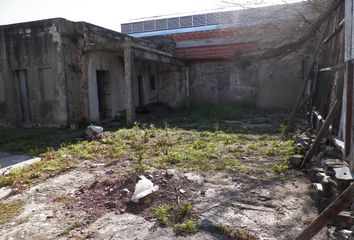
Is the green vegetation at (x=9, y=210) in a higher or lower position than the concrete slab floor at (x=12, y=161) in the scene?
lower

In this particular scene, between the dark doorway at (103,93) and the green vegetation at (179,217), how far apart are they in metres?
9.17

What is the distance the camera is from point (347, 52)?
391cm

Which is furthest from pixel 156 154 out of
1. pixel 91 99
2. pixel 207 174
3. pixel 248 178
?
pixel 91 99

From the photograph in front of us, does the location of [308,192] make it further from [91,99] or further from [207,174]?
[91,99]

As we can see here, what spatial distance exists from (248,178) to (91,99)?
8018 millimetres

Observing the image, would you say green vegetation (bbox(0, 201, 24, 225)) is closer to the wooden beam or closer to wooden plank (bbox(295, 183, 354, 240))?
wooden plank (bbox(295, 183, 354, 240))

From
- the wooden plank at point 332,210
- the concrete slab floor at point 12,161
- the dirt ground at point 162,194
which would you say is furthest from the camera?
the concrete slab floor at point 12,161

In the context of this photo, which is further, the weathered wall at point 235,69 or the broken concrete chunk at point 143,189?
the weathered wall at point 235,69

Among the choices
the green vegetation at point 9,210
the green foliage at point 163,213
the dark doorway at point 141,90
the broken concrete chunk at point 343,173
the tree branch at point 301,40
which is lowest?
the green vegetation at point 9,210

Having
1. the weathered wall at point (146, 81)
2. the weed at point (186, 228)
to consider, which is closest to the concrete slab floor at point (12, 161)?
the weed at point (186, 228)

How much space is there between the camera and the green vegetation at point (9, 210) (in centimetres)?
364

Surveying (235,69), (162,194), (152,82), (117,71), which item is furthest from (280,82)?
(162,194)

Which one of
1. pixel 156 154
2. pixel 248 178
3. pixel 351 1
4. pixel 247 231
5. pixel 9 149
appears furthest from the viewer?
pixel 9 149

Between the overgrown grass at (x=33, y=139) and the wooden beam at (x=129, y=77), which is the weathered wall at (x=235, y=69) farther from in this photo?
the overgrown grass at (x=33, y=139)
